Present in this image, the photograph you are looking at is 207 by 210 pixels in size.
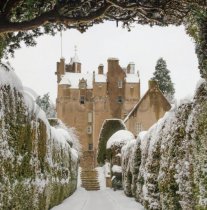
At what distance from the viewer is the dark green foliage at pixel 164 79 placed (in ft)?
210

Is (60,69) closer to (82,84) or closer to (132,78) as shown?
(82,84)

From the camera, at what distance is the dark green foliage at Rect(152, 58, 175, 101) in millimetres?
64062

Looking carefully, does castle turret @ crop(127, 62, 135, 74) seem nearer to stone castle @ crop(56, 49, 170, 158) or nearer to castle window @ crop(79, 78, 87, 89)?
stone castle @ crop(56, 49, 170, 158)

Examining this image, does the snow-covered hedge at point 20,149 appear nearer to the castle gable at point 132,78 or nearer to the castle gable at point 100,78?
the castle gable at point 100,78

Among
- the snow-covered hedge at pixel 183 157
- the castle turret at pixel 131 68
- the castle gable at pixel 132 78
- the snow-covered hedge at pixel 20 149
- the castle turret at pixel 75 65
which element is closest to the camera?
the snow-covered hedge at pixel 183 157

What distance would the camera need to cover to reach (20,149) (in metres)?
9.52

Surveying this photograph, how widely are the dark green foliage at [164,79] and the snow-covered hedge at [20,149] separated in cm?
5202

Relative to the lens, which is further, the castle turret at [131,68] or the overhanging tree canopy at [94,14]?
the castle turret at [131,68]

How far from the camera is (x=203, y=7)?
6633 mm

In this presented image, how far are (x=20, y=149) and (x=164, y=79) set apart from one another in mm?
56242

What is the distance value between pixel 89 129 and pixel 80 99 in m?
5.62

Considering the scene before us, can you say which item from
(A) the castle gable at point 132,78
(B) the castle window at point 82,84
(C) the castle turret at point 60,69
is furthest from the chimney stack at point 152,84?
(C) the castle turret at point 60,69

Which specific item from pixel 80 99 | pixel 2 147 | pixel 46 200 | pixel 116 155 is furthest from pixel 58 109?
pixel 2 147

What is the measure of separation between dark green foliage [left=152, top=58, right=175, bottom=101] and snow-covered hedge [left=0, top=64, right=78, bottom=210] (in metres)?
52.0
